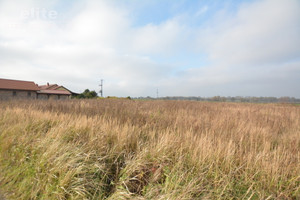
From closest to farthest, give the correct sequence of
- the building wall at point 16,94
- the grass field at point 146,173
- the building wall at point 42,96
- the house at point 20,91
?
1. the grass field at point 146,173
2. the building wall at point 16,94
3. the house at point 20,91
4. the building wall at point 42,96

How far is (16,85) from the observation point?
28078 mm

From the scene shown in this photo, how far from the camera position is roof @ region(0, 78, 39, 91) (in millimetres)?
26072

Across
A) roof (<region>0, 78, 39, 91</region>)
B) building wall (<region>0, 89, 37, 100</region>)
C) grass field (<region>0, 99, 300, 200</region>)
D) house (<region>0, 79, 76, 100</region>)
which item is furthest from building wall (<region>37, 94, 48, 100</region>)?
grass field (<region>0, 99, 300, 200</region>)

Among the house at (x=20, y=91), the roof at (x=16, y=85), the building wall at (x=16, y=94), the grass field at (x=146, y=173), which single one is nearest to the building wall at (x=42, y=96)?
the house at (x=20, y=91)

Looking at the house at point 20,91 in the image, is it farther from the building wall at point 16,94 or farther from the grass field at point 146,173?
the grass field at point 146,173

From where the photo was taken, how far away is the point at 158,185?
1.77 metres

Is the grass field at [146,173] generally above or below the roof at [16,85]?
below

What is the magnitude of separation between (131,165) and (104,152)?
71 cm

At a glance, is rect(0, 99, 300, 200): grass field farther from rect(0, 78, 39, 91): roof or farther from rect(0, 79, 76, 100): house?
rect(0, 78, 39, 91): roof

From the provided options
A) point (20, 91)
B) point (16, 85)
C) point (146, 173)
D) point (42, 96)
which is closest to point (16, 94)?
point (20, 91)

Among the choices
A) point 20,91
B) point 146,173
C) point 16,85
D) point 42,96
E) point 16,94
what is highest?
point 16,85

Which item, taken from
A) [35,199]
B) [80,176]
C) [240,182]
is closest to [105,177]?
[80,176]

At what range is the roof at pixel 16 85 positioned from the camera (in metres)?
26.1

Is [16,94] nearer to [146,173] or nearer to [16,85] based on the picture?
[16,85]
